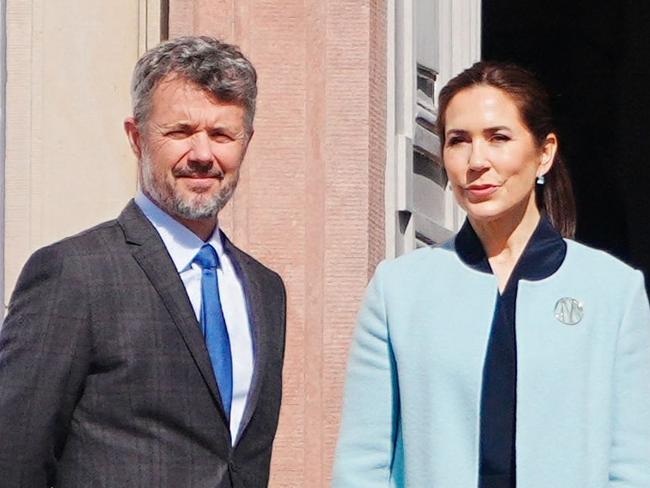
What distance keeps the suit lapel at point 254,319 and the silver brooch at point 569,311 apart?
69 cm

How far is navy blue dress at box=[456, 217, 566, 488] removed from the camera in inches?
208

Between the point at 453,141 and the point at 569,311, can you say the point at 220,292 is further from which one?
the point at 569,311

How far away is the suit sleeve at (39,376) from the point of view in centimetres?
529

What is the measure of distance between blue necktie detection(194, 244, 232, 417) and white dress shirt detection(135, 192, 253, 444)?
13 millimetres

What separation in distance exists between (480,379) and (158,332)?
0.74m

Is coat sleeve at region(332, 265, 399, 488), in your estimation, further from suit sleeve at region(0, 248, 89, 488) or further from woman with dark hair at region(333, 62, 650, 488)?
suit sleeve at region(0, 248, 89, 488)

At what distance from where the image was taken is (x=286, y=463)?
7840mm

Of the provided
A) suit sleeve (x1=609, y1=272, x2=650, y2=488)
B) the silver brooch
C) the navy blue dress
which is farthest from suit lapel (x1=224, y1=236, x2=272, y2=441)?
suit sleeve (x1=609, y1=272, x2=650, y2=488)

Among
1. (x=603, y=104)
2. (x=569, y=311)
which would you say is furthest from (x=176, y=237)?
(x=603, y=104)

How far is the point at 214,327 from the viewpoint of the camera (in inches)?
215

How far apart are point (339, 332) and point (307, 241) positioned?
1.06 ft

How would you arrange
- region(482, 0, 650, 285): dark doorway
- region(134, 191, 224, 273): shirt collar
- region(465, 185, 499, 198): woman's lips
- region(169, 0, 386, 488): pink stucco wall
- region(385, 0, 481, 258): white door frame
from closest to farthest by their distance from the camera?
region(465, 185, 499, 198): woman's lips, region(134, 191, 224, 273): shirt collar, region(169, 0, 386, 488): pink stucco wall, region(385, 0, 481, 258): white door frame, region(482, 0, 650, 285): dark doorway

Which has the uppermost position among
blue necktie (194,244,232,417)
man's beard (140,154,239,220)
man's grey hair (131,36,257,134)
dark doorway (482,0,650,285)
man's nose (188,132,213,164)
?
dark doorway (482,0,650,285)

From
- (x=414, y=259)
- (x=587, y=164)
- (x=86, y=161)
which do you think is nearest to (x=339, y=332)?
(x=86, y=161)
